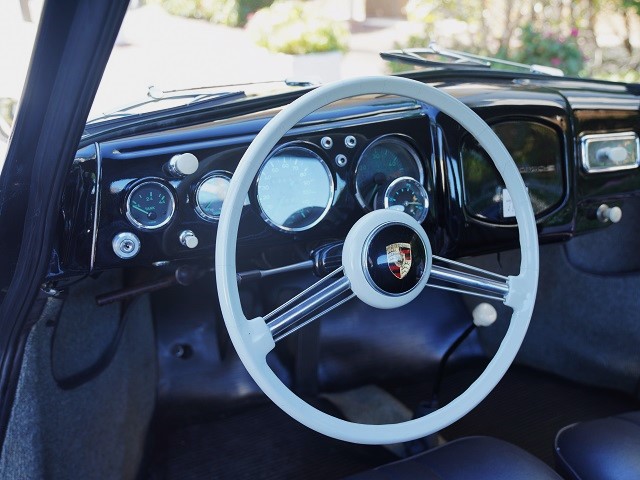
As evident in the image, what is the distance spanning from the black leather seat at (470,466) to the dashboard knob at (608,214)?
2.86 feet

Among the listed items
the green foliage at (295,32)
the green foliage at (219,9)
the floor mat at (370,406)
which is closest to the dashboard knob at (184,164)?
the floor mat at (370,406)

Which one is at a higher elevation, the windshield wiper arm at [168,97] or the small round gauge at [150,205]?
the windshield wiper arm at [168,97]

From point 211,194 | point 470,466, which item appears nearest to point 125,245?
point 211,194

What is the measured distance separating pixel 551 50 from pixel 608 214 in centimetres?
403

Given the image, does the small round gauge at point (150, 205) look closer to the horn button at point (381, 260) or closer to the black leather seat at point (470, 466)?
the horn button at point (381, 260)

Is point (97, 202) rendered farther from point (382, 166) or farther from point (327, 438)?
point (327, 438)

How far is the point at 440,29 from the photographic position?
660 cm

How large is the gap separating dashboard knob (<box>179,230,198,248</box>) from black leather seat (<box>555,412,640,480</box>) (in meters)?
0.91

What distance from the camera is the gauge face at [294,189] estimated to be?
1.43m

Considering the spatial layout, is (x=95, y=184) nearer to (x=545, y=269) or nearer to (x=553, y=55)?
(x=545, y=269)

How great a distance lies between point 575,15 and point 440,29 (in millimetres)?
1247

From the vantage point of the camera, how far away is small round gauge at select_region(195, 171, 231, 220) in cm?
142

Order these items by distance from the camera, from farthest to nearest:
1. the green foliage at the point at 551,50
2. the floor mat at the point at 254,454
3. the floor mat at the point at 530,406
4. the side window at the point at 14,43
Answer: the green foliage at the point at 551,50, the floor mat at the point at 530,406, the floor mat at the point at 254,454, the side window at the point at 14,43

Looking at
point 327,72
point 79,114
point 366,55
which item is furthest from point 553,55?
point 79,114
